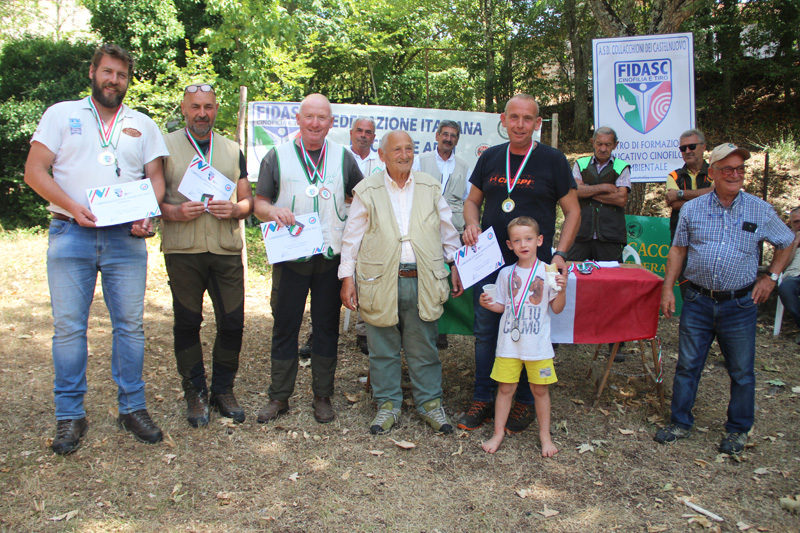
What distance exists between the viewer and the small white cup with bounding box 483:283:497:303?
3.79 meters

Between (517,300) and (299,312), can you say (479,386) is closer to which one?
(517,300)

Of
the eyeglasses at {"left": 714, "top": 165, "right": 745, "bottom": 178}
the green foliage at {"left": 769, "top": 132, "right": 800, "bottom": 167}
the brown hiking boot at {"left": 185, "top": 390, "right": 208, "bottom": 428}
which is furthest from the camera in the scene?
the green foliage at {"left": 769, "top": 132, "right": 800, "bottom": 167}

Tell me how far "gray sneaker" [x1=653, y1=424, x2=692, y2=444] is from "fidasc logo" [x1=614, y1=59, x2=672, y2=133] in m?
3.83

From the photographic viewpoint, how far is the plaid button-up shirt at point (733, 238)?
3.71m

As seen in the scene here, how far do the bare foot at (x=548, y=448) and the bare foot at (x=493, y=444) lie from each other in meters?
0.29

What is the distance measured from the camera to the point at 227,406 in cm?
427

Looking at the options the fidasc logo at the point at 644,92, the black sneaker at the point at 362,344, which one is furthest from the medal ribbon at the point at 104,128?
the fidasc logo at the point at 644,92

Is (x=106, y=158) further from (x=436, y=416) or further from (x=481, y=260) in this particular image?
(x=436, y=416)

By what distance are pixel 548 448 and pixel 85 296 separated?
3181 millimetres

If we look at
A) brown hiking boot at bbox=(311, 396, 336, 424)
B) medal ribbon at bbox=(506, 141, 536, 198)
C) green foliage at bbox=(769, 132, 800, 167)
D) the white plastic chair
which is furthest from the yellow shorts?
green foliage at bbox=(769, 132, 800, 167)

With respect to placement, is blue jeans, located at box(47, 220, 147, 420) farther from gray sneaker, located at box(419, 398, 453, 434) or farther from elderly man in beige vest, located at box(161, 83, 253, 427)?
gray sneaker, located at box(419, 398, 453, 434)

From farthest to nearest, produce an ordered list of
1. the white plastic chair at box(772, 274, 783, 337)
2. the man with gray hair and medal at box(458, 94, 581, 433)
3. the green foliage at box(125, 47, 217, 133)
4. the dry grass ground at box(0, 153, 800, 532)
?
the green foliage at box(125, 47, 217, 133) < the white plastic chair at box(772, 274, 783, 337) < the man with gray hair and medal at box(458, 94, 581, 433) < the dry grass ground at box(0, 153, 800, 532)

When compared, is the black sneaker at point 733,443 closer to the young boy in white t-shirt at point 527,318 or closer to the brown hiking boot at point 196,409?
the young boy in white t-shirt at point 527,318

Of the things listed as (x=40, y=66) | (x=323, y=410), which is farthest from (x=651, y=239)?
(x=40, y=66)
